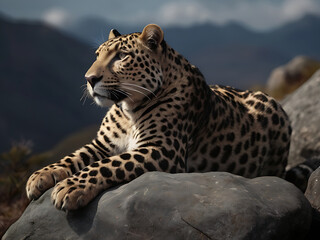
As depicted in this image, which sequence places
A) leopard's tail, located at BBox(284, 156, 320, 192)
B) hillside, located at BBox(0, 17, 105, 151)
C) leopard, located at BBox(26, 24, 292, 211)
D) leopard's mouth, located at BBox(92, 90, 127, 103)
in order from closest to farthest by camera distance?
leopard, located at BBox(26, 24, 292, 211) < leopard's mouth, located at BBox(92, 90, 127, 103) < leopard's tail, located at BBox(284, 156, 320, 192) < hillside, located at BBox(0, 17, 105, 151)

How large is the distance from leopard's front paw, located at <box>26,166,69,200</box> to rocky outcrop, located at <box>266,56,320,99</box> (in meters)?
15.9

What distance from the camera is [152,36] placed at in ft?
23.2

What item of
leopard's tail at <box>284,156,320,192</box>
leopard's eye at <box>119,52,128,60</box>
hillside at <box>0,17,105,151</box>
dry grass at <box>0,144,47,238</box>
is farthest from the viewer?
hillside at <box>0,17,105,151</box>

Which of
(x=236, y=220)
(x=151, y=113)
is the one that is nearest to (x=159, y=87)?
(x=151, y=113)

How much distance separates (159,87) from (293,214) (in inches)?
99.9

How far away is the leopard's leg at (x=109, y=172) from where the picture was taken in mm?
5711

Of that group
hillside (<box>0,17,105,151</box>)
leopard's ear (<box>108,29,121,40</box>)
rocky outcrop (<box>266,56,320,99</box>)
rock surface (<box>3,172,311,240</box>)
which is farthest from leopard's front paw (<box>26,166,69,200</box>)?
hillside (<box>0,17,105,151</box>)

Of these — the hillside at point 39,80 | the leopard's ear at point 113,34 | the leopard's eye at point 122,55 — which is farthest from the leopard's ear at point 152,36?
the hillside at point 39,80

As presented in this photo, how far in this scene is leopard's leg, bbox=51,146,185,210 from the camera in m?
5.71

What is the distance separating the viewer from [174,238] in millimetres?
5234

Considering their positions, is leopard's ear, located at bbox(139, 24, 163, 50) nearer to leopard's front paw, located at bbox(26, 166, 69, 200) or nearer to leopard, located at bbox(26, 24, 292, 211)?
leopard, located at bbox(26, 24, 292, 211)

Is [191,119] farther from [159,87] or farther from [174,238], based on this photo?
[174,238]

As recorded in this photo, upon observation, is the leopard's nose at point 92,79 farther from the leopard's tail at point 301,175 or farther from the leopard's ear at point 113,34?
the leopard's tail at point 301,175

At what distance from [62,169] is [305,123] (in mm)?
6945
